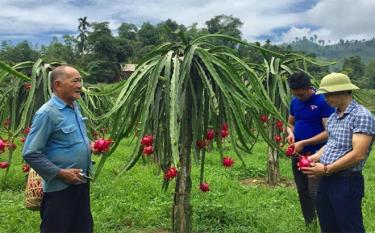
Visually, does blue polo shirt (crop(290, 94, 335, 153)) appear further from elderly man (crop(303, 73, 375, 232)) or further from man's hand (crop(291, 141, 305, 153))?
elderly man (crop(303, 73, 375, 232))

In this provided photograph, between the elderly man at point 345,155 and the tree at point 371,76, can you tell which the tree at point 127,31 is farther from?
the elderly man at point 345,155

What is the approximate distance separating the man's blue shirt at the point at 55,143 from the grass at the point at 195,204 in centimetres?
108

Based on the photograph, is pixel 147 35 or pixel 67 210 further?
pixel 147 35

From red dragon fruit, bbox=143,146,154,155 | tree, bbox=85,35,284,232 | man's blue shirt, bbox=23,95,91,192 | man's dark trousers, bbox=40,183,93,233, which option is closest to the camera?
man's blue shirt, bbox=23,95,91,192

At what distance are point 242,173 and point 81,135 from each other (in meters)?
5.96

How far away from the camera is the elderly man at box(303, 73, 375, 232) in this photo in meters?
3.29

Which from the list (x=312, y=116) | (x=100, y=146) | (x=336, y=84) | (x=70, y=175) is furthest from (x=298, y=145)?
(x=70, y=175)

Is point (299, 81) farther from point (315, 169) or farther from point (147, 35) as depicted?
point (147, 35)

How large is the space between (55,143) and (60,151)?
7 cm

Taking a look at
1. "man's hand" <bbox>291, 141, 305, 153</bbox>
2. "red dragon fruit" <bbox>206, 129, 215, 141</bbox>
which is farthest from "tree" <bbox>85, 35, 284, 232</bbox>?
"man's hand" <bbox>291, 141, 305, 153</bbox>

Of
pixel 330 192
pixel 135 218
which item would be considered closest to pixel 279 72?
pixel 135 218

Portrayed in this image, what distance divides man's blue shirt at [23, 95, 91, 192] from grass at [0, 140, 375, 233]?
3.56 feet

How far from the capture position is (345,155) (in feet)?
10.9

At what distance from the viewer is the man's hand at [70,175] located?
329 centimetres
